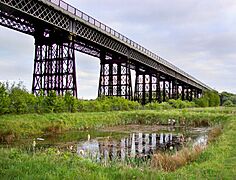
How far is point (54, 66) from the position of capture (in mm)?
38438

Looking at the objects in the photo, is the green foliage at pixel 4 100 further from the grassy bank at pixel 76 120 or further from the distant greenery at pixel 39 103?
the grassy bank at pixel 76 120

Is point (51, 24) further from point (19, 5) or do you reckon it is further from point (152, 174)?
point (152, 174)

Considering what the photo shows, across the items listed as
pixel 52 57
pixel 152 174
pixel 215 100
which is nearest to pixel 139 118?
pixel 52 57

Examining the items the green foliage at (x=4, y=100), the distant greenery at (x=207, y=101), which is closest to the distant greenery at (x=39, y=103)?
the green foliage at (x=4, y=100)

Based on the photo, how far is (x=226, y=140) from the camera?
14.8 m

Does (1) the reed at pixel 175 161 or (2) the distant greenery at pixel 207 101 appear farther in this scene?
(2) the distant greenery at pixel 207 101

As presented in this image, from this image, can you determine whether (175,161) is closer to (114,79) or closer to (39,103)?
(39,103)

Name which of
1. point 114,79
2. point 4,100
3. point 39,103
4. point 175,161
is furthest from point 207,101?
point 175,161

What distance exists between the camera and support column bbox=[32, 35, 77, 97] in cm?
3697

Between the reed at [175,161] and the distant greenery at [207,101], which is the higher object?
→ the distant greenery at [207,101]

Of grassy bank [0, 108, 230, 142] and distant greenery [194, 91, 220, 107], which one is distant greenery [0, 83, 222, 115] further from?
distant greenery [194, 91, 220, 107]

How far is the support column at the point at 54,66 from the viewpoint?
3697 cm

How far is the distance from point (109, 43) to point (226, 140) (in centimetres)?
3402

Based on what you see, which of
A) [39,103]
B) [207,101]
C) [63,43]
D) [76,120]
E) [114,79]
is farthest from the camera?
[207,101]
